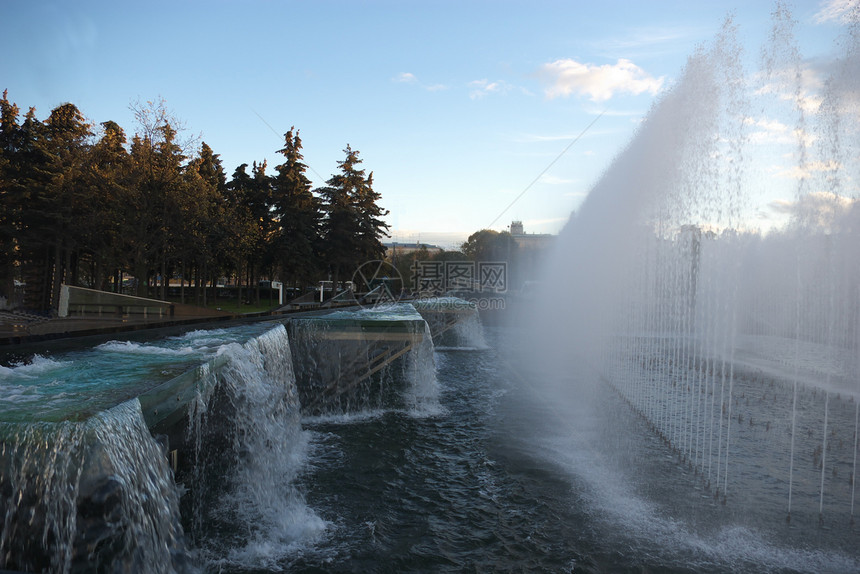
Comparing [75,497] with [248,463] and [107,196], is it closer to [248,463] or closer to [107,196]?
[248,463]

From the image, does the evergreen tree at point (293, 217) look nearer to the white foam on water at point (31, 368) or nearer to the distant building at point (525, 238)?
the white foam on water at point (31, 368)

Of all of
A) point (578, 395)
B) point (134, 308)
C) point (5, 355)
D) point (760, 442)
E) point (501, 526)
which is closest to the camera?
point (501, 526)

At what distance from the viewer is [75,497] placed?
3990mm

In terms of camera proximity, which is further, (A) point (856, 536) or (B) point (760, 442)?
(B) point (760, 442)

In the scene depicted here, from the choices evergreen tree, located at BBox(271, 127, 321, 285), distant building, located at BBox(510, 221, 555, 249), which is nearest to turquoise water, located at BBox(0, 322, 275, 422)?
evergreen tree, located at BBox(271, 127, 321, 285)

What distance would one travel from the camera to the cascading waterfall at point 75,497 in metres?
3.89

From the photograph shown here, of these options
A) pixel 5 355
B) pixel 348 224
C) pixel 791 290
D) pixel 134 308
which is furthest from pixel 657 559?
pixel 348 224

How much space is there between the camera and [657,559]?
6156mm

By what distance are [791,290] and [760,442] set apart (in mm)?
21469

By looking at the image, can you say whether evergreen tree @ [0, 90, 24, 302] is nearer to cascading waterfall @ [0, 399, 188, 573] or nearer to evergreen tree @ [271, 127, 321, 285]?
evergreen tree @ [271, 127, 321, 285]

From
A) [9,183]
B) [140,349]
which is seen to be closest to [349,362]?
[140,349]

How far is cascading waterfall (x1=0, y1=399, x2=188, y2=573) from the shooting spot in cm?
389

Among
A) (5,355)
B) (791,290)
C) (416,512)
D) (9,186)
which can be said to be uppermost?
(9,186)

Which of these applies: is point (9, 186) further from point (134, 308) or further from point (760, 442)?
point (760, 442)
